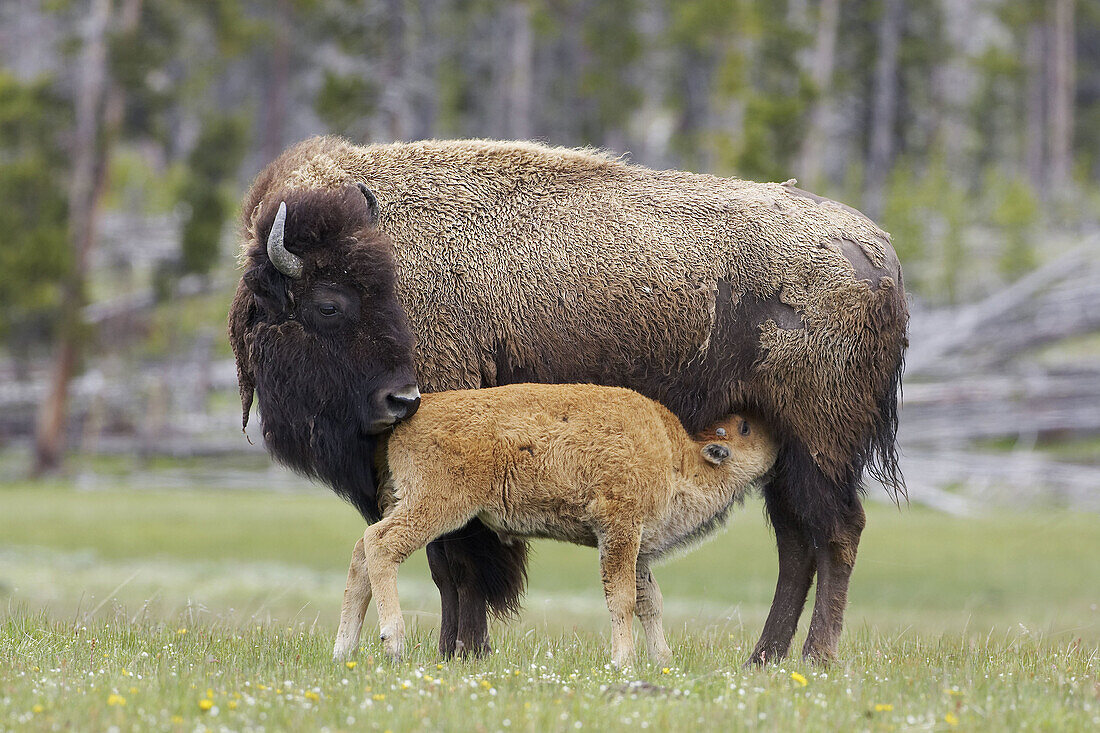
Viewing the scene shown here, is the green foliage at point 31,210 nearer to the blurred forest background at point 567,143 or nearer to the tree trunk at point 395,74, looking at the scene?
the blurred forest background at point 567,143

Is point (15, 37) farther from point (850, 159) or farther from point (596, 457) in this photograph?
point (596, 457)

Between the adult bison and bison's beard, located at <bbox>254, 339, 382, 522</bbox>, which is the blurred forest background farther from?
bison's beard, located at <bbox>254, 339, 382, 522</bbox>

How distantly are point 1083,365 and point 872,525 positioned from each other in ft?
30.5

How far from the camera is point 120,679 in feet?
18.1

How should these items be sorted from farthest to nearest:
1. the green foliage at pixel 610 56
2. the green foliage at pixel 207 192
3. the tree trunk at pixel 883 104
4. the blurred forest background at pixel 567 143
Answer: the green foliage at pixel 610 56 < the tree trunk at pixel 883 104 < the green foliage at pixel 207 192 < the blurred forest background at pixel 567 143

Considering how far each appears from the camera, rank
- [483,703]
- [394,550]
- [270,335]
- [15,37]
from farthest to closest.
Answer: [15,37], [270,335], [394,550], [483,703]

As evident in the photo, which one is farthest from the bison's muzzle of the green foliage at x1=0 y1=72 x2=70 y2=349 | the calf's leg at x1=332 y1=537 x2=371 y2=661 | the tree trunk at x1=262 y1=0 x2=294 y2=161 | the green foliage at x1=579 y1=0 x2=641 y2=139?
the green foliage at x1=579 y1=0 x2=641 y2=139

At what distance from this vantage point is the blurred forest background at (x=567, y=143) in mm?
29188

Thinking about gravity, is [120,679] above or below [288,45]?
below

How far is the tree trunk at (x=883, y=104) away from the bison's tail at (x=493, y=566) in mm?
35147

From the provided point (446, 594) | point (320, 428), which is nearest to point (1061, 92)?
point (446, 594)

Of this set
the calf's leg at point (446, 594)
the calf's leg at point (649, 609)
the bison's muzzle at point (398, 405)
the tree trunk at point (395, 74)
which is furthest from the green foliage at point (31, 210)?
the calf's leg at point (649, 609)

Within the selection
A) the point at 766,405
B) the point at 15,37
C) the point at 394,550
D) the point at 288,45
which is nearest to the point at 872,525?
the point at 766,405

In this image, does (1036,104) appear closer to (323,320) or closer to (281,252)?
(323,320)
